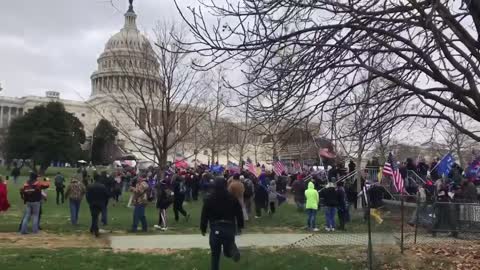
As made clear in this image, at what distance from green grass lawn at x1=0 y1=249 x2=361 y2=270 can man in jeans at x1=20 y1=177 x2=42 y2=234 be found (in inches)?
130

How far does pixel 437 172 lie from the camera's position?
23.8 m

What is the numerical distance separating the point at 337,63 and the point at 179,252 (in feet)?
18.8

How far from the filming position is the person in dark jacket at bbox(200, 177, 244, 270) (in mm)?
9008

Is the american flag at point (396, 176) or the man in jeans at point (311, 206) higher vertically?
the american flag at point (396, 176)

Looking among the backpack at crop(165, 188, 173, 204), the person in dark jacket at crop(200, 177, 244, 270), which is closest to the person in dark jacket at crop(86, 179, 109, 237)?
the backpack at crop(165, 188, 173, 204)

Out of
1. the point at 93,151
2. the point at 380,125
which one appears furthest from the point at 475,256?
the point at 93,151

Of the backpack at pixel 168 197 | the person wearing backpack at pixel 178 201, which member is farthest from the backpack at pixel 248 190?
the backpack at pixel 168 197

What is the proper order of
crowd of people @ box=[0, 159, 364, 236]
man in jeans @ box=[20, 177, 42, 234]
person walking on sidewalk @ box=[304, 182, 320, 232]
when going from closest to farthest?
man in jeans @ box=[20, 177, 42, 234], crowd of people @ box=[0, 159, 364, 236], person walking on sidewalk @ box=[304, 182, 320, 232]

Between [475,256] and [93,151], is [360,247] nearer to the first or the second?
[475,256]

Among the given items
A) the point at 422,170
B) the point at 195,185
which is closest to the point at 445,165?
the point at 422,170

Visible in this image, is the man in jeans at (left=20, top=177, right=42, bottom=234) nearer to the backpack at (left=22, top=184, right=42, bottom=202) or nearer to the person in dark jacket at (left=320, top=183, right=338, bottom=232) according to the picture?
the backpack at (left=22, top=184, right=42, bottom=202)

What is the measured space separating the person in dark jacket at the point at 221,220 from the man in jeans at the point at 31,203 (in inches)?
306

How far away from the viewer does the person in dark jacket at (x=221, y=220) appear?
9008 millimetres

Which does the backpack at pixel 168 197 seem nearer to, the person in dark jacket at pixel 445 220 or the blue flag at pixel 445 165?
the person in dark jacket at pixel 445 220
